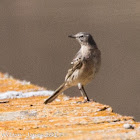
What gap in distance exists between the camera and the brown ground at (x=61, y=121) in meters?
2.23

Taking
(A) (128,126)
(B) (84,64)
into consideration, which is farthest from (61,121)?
(B) (84,64)

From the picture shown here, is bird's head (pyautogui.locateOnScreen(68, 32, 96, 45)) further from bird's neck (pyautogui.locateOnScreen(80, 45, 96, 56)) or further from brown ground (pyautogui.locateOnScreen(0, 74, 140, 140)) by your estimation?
brown ground (pyautogui.locateOnScreen(0, 74, 140, 140))

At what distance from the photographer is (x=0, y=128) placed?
2463 mm

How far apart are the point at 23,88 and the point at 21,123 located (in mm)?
1019

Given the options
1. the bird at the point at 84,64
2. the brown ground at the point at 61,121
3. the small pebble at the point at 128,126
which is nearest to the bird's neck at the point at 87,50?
the bird at the point at 84,64

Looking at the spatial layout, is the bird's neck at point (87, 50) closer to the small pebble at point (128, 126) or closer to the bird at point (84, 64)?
the bird at point (84, 64)

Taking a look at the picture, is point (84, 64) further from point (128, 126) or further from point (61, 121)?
point (128, 126)

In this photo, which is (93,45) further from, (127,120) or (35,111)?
(127,120)

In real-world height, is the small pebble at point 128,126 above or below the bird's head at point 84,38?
below

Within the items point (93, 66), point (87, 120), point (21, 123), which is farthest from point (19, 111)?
point (93, 66)

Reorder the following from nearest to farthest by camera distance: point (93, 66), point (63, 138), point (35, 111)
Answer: point (63, 138), point (35, 111), point (93, 66)

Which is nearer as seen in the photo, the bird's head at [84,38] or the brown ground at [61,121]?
the brown ground at [61,121]

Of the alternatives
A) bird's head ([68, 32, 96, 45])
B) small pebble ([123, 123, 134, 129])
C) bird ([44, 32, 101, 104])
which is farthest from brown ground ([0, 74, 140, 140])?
bird's head ([68, 32, 96, 45])

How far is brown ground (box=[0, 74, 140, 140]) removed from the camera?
223cm
